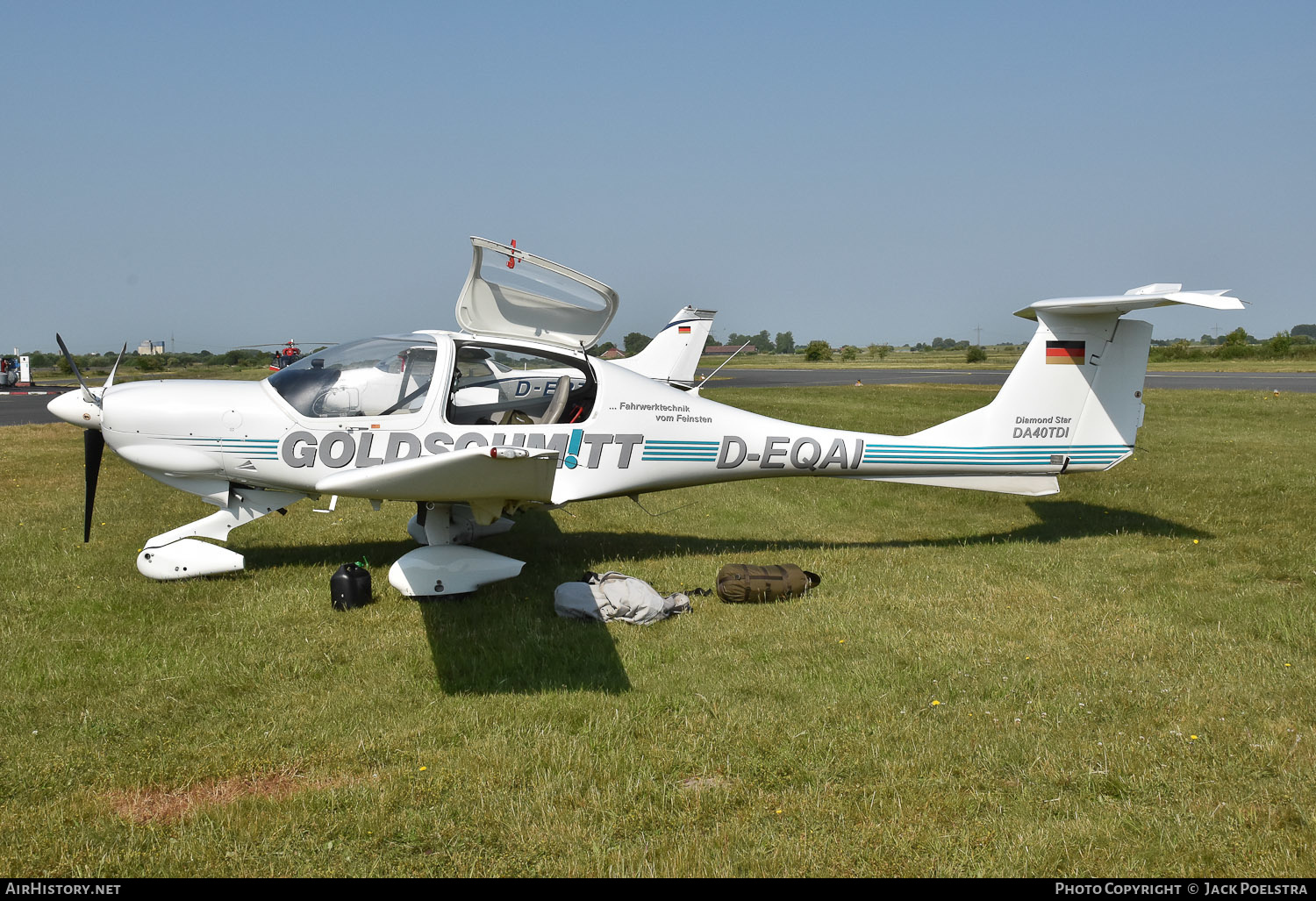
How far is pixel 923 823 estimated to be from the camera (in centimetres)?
371

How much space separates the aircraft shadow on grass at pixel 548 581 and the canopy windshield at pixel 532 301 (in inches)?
84.2

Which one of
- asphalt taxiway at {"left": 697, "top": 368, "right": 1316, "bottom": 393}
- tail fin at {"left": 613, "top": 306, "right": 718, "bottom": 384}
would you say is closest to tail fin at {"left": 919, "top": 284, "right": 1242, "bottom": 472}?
tail fin at {"left": 613, "top": 306, "right": 718, "bottom": 384}

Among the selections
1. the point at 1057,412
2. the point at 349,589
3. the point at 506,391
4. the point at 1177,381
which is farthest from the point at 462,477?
the point at 1177,381

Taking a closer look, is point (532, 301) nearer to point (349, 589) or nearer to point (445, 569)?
point (445, 569)

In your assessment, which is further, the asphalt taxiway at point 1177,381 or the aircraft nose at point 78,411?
the asphalt taxiway at point 1177,381

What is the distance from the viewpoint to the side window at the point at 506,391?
24.0 feet

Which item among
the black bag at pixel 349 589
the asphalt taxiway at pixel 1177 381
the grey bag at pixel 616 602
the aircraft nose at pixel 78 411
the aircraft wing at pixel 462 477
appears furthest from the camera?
the asphalt taxiway at pixel 1177 381

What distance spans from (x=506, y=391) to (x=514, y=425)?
2.66ft

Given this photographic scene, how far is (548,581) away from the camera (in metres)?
7.60

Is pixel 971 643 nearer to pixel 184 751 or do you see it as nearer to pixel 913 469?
pixel 913 469

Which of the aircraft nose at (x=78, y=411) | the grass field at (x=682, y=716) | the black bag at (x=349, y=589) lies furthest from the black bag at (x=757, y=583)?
the aircraft nose at (x=78, y=411)

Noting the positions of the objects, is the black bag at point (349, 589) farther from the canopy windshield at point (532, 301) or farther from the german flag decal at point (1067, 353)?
the german flag decal at point (1067, 353)
